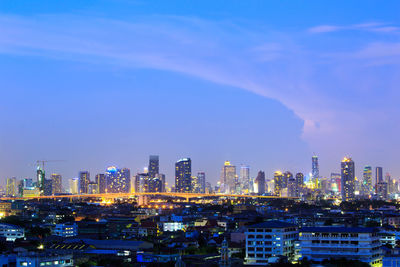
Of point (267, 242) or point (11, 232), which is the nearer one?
point (267, 242)

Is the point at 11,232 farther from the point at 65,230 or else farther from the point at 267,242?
the point at 267,242

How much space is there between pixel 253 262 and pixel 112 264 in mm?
8669

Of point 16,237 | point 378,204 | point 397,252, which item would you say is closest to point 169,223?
point 16,237

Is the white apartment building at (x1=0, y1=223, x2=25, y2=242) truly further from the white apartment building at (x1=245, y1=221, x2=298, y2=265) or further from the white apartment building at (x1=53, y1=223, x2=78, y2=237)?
the white apartment building at (x1=245, y1=221, x2=298, y2=265)

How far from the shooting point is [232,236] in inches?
2327

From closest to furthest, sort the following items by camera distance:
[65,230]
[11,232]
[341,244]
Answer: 1. [341,244]
2. [11,232]
3. [65,230]

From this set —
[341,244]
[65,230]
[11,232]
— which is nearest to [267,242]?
[341,244]

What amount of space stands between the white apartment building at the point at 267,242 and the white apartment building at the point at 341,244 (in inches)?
88.2

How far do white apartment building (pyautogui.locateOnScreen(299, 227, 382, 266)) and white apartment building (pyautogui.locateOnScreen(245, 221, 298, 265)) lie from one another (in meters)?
2.24

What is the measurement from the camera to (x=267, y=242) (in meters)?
48.6

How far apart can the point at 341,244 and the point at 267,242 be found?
5344 mm

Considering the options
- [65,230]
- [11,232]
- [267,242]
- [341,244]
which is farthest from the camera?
[65,230]

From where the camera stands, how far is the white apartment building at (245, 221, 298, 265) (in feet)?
158

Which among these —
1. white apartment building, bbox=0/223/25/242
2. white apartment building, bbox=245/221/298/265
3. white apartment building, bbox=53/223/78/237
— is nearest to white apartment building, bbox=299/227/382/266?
white apartment building, bbox=245/221/298/265
